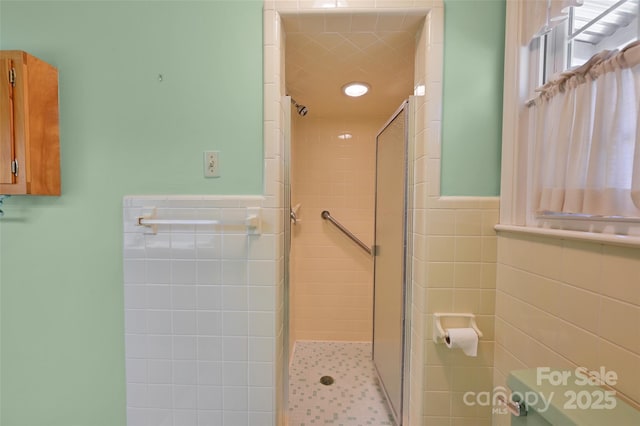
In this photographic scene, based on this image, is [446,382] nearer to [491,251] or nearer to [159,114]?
[491,251]

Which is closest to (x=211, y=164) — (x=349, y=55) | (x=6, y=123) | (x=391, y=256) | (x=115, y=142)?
(x=115, y=142)

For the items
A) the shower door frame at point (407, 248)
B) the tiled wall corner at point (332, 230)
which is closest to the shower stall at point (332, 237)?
the tiled wall corner at point (332, 230)

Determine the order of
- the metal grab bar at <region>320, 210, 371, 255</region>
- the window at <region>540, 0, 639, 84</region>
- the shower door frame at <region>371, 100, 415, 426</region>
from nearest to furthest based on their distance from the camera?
the window at <region>540, 0, 639, 84</region> → the shower door frame at <region>371, 100, 415, 426</region> → the metal grab bar at <region>320, 210, 371, 255</region>

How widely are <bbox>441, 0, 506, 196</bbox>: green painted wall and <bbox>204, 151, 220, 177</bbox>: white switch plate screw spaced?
962mm

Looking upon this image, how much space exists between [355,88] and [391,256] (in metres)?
1.10

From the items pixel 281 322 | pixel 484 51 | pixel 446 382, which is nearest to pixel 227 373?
pixel 281 322

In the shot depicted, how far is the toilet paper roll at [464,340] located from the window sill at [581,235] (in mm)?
433

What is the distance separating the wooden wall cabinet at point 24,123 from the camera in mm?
879

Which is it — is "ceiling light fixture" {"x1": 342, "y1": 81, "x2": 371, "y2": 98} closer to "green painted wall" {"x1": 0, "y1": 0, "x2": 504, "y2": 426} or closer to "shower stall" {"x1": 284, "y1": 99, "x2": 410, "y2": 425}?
"shower stall" {"x1": 284, "y1": 99, "x2": 410, "y2": 425}

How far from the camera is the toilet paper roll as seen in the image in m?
0.90

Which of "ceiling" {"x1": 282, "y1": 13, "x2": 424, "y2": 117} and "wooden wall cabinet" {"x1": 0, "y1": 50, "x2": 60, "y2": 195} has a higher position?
"ceiling" {"x1": 282, "y1": 13, "x2": 424, "y2": 117}

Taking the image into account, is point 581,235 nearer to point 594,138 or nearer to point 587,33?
point 594,138

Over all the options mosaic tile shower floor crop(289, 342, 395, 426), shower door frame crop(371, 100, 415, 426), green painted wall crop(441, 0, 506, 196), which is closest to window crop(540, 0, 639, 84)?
green painted wall crop(441, 0, 506, 196)

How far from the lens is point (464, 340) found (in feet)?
2.97
